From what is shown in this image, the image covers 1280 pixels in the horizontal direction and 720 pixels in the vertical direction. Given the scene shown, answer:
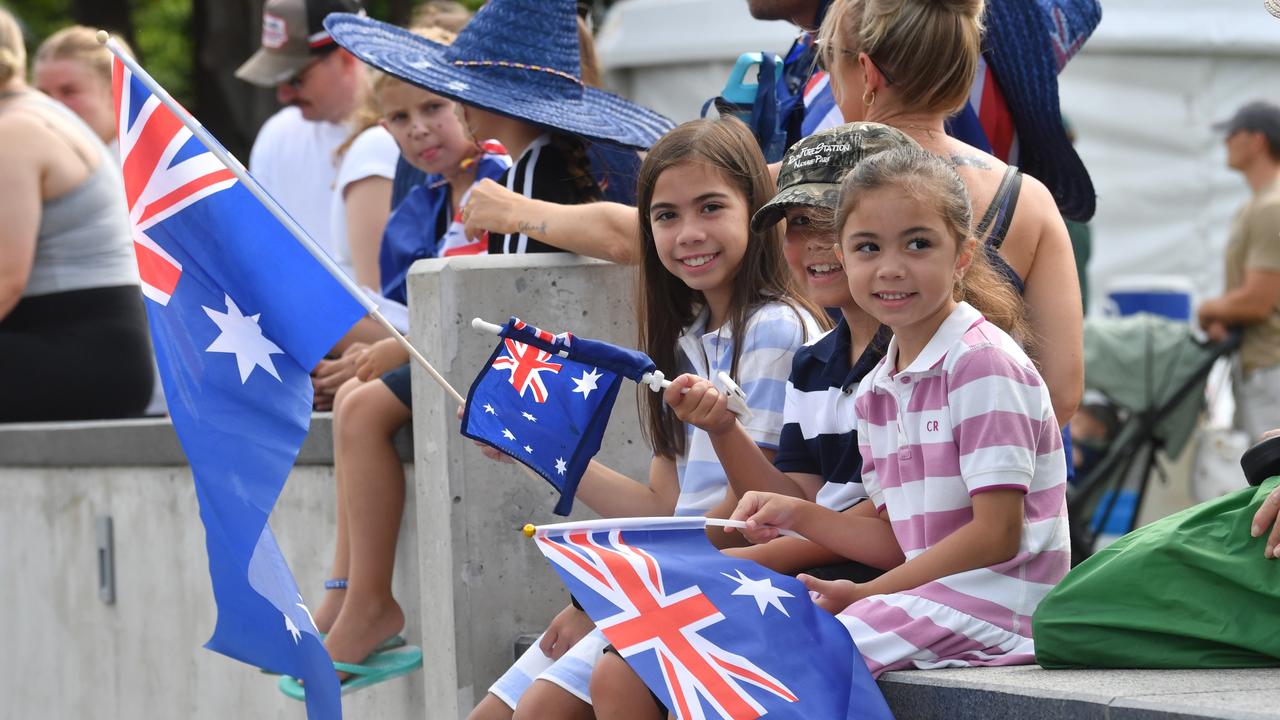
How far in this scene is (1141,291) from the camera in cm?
1151

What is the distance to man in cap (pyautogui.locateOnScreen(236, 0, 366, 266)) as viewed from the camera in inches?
283

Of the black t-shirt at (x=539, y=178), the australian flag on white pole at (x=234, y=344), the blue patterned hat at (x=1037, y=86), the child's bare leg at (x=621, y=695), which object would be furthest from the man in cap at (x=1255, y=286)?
the child's bare leg at (x=621, y=695)

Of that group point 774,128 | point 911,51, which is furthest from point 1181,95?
point 911,51

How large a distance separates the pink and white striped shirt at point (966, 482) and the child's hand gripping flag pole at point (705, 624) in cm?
11

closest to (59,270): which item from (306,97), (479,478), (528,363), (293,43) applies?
(306,97)

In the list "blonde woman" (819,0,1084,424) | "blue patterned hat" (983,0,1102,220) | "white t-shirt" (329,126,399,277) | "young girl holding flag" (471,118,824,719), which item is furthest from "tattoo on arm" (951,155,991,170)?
"white t-shirt" (329,126,399,277)

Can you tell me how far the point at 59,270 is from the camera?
7.39 metres

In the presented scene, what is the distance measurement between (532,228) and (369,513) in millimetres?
942

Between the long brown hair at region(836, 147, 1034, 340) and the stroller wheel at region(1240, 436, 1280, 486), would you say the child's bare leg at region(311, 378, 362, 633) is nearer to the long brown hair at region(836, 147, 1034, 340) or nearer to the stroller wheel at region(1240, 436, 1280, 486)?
the long brown hair at region(836, 147, 1034, 340)

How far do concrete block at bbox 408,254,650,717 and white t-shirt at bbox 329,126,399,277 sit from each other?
169cm

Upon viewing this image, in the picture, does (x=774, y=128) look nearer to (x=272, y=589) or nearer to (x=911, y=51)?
(x=911, y=51)

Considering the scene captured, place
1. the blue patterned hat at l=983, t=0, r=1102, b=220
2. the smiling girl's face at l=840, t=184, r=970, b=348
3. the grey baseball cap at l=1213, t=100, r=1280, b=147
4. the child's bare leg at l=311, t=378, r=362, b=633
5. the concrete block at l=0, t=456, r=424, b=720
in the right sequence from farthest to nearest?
the grey baseball cap at l=1213, t=100, r=1280, b=147 < the concrete block at l=0, t=456, r=424, b=720 < the child's bare leg at l=311, t=378, r=362, b=633 < the blue patterned hat at l=983, t=0, r=1102, b=220 < the smiling girl's face at l=840, t=184, r=970, b=348

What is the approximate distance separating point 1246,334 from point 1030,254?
534cm

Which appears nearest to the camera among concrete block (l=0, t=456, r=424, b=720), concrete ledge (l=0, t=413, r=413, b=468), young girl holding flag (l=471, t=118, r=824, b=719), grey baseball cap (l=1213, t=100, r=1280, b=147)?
young girl holding flag (l=471, t=118, r=824, b=719)
